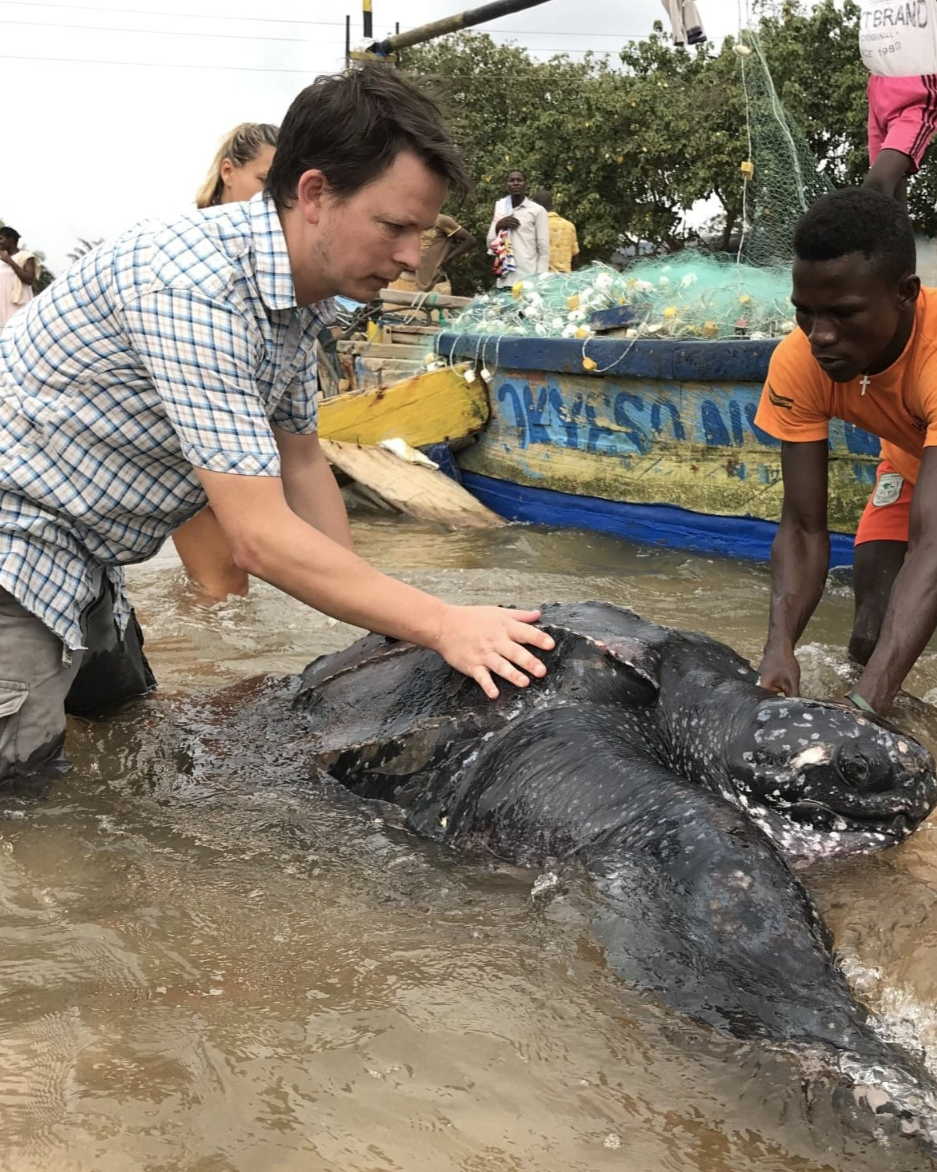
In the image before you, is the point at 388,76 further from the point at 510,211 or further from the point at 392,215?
the point at 510,211

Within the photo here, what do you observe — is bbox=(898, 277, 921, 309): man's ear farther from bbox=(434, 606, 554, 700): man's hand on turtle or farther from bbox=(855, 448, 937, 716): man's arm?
bbox=(434, 606, 554, 700): man's hand on turtle

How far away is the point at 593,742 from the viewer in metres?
2.06

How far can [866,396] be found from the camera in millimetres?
2807

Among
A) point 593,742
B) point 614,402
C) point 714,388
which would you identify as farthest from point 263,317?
point 614,402

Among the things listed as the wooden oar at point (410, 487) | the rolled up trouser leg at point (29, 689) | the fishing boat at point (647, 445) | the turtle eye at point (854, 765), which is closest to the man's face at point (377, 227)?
the rolled up trouser leg at point (29, 689)

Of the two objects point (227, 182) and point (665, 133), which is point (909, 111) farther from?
point (665, 133)

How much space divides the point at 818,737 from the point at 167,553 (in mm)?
4559

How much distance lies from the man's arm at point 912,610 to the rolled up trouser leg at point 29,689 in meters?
1.74

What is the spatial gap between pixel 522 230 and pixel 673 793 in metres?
7.68

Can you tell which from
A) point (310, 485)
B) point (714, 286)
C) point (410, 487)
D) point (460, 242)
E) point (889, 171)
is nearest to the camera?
point (310, 485)

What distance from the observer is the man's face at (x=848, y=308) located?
2.47 m

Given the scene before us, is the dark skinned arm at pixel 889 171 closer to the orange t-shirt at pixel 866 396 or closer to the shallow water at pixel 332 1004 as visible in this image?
the orange t-shirt at pixel 866 396

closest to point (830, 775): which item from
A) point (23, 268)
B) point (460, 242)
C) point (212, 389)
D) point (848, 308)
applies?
point (848, 308)

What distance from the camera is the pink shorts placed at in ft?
12.4
